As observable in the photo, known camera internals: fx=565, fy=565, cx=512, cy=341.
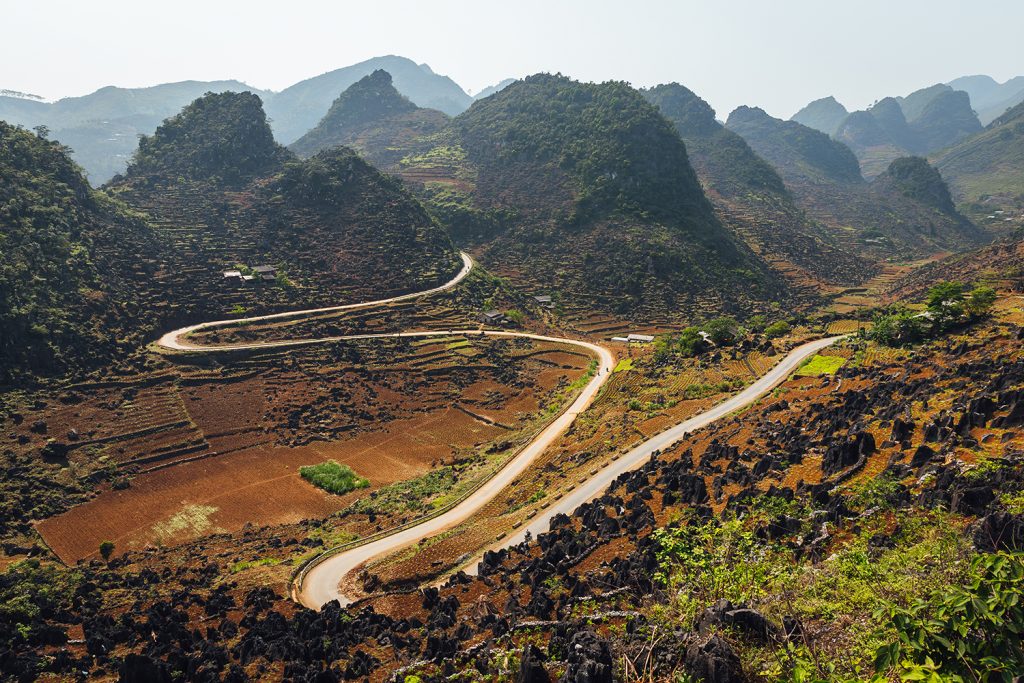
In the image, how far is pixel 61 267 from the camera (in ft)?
223

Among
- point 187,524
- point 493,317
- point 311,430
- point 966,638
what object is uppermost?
point 966,638

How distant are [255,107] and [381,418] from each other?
9772 centimetres

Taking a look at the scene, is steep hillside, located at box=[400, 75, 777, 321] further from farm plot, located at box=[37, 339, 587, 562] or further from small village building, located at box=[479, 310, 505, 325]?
farm plot, located at box=[37, 339, 587, 562]

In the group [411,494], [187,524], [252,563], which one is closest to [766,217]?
[411,494]

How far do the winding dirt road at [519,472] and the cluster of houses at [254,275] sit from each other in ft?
32.0

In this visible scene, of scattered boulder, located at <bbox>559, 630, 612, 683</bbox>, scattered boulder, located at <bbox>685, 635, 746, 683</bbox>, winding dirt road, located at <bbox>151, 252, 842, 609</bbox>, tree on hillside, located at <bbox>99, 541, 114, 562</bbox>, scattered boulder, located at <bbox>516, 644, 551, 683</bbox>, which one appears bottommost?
tree on hillside, located at <bbox>99, 541, 114, 562</bbox>

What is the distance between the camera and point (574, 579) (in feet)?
76.7

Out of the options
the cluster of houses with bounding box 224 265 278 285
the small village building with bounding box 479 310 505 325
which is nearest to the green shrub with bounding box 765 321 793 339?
the small village building with bounding box 479 310 505 325

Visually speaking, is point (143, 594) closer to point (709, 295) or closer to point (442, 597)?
point (442, 597)

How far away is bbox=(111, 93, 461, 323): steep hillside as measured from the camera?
84250 millimetres

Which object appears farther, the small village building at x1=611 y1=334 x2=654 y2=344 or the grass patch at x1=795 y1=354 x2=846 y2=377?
the small village building at x1=611 y1=334 x2=654 y2=344

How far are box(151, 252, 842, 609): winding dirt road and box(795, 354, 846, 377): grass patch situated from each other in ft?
6.17

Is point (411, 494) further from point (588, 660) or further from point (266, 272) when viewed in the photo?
point (266, 272)

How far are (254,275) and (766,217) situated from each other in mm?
132644
